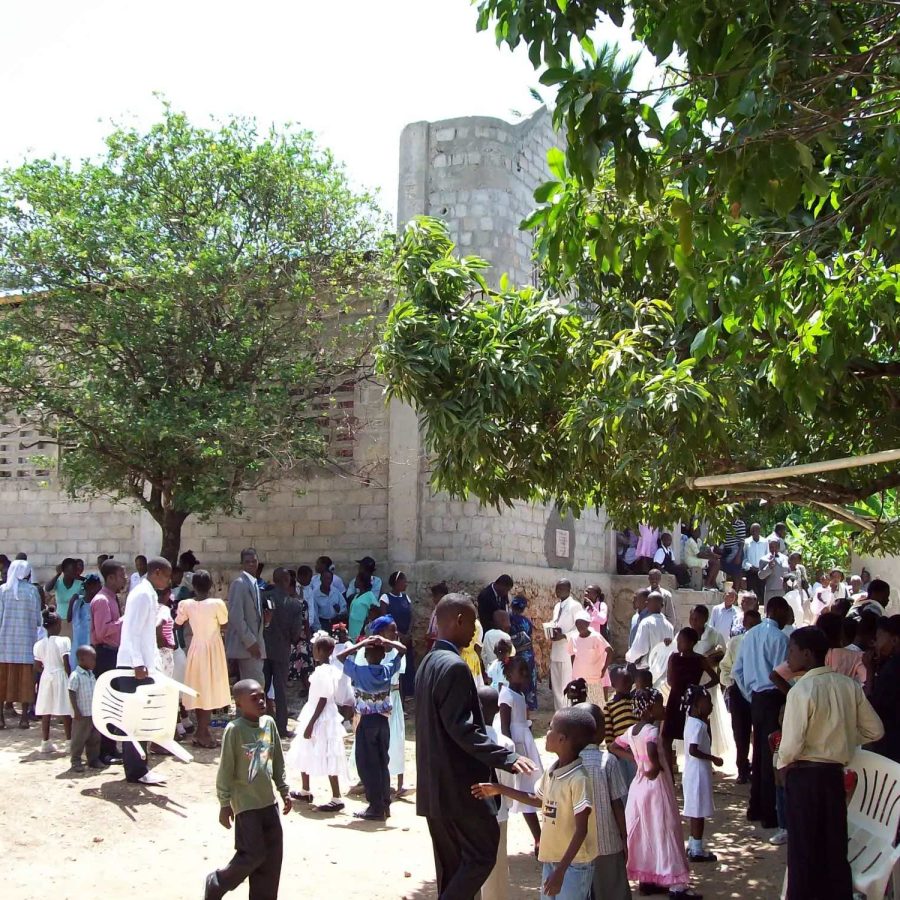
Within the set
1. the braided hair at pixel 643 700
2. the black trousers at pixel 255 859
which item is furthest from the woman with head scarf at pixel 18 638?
the braided hair at pixel 643 700

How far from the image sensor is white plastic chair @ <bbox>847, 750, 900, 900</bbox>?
19.5ft

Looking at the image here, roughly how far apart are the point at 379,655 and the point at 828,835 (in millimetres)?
3998

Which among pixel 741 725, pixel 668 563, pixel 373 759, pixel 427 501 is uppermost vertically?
pixel 427 501

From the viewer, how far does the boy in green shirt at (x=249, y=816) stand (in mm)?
5918

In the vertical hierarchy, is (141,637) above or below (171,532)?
below

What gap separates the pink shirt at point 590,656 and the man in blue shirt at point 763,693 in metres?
3.22

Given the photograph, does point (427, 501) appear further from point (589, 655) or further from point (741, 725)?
point (741, 725)

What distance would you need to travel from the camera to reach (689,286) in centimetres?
517

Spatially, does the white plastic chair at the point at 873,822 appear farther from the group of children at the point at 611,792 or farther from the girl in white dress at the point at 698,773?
the girl in white dress at the point at 698,773

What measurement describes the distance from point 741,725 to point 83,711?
5.76 m

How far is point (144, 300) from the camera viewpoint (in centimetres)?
1328

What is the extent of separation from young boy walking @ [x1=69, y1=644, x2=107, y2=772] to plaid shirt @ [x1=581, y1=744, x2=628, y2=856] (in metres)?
5.33

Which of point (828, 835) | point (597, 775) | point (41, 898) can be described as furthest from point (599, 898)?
point (41, 898)

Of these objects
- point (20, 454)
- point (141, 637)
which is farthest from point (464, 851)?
point (20, 454)
